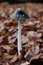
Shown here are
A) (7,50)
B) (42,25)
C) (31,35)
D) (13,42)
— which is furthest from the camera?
(42,25)

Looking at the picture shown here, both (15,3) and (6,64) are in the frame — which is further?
(15,3)

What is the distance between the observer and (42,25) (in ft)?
12.9

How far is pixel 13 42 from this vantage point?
310 centimetres

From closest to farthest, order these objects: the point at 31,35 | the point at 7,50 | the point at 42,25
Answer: the point at 7,50 < the point at 31,35 < the point at 42,25

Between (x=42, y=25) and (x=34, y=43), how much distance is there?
38.9 inches

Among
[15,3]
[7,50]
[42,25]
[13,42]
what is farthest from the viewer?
[15,3]

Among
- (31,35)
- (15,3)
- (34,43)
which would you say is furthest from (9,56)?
(15,3)

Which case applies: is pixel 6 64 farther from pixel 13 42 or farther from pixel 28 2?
pixel 28 2

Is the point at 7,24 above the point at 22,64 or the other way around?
above

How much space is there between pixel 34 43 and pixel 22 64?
492 mm

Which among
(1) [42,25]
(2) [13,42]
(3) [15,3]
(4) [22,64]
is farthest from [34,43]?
(3) [15,3]

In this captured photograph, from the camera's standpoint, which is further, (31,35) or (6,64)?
(31,35)

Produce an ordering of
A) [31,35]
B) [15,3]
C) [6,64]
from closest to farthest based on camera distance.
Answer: [6,64] → [31,35] → [15,3]

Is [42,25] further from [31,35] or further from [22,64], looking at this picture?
[22,64]
